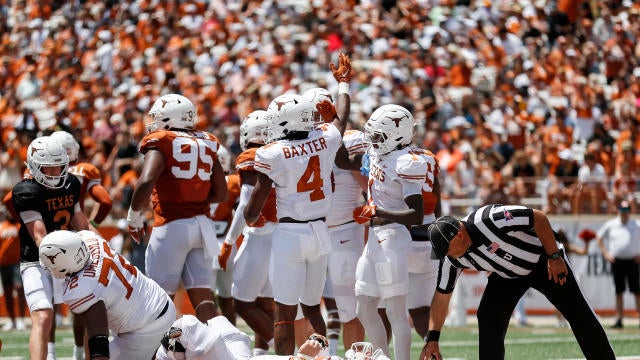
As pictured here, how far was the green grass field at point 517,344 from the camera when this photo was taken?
A: 10609 millimetres

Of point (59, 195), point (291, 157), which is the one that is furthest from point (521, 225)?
point (59, 195)

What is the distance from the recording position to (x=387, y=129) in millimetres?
8195

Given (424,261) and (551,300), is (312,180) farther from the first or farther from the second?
(551,300)

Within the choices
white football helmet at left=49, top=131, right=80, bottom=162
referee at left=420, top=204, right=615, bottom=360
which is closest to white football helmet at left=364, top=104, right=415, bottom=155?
referee at left=420, top=204, right=615, bottom=360

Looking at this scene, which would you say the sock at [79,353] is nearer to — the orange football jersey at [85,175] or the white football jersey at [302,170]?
the orange football jersey at [85,175]

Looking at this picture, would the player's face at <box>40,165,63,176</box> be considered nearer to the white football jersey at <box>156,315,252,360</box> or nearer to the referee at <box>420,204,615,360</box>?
the white football jersey at <box>156,315,252,360</box>

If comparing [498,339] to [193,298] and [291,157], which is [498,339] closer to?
[291,157]

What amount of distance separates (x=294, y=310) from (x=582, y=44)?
13.0 m

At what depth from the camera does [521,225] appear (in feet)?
23.0

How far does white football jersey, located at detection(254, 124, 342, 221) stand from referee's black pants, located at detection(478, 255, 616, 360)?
1411 millimetres

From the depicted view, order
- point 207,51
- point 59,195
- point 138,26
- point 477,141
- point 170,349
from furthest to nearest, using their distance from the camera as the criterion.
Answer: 1. point 138,26
2. point 207,51
3. point 477,141
4. point 59,195
5. point 170,349

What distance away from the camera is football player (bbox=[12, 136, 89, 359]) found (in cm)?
833

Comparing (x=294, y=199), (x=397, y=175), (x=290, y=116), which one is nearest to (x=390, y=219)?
(x=397, y=175)

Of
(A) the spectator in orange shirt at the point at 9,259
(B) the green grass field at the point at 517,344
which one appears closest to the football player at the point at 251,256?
(B) the green grass field at the point at 517,344
